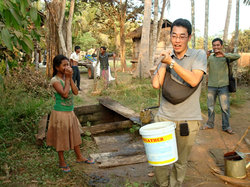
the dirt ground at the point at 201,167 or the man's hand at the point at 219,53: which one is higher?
the man's hand at the point at 219,53

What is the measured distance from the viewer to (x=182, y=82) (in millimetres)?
2244

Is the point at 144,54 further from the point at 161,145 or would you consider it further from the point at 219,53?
the point at 161,145

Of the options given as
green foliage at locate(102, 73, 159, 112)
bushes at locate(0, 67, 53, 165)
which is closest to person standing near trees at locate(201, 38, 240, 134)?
green foliage at locate(102, 73, 159, 112)

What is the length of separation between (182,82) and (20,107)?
4.26 m

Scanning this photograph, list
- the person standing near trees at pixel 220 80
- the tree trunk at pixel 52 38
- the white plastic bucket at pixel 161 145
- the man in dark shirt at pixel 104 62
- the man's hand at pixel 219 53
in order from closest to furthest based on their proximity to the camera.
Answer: the white plastic bucket at pixel 161 145 < the man's hand at pixel 219 53 < the person standing near trees at pixel 220 80 < the man in dark shirt at pixel 104 62 < the tree trunk at pixel 52 38

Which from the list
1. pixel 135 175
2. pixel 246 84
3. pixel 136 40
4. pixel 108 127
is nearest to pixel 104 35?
pixel 136 40

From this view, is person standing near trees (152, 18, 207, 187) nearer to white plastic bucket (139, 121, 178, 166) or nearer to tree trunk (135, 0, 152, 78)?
white plastic bucket (139, 121, 178, 166)

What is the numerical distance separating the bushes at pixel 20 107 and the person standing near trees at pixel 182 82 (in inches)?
102

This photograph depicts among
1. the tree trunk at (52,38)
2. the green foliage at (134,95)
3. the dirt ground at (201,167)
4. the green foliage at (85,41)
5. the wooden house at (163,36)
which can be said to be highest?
the green foliage at (85,41)

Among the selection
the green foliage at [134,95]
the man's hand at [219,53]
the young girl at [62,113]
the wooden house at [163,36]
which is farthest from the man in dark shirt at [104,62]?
the wooden house at [163,36]

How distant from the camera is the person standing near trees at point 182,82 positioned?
2127mm

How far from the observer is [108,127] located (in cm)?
505

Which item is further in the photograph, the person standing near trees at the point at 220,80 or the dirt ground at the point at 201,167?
the person standing near trees at the point at 220,80

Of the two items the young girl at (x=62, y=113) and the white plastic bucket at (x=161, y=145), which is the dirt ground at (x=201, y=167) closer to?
the young girl at (x=62, y=113)
